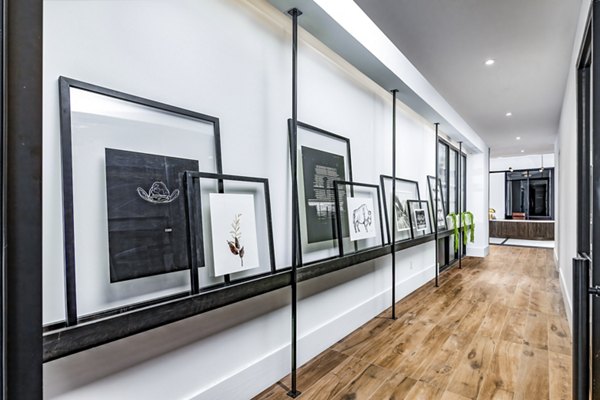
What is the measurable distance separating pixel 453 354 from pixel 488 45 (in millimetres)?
2770

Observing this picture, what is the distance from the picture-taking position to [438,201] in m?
5.45

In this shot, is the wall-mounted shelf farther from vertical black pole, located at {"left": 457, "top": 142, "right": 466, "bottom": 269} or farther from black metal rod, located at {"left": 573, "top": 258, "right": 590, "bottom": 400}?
vertical black pole, located at {"left": 457, "top": 142, "right": 466, "bottom": 269}

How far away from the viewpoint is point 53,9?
1.24 m

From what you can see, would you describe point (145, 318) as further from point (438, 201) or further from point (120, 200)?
point (438, 201)

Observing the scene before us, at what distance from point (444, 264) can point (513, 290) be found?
154cm

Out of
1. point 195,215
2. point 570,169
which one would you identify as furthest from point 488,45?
point 195,215

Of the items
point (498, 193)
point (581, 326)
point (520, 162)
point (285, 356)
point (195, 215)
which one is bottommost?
point (285, 356)

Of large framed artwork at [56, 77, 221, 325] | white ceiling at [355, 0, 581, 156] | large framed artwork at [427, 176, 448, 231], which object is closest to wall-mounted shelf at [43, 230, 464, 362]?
large framed artwork at [56, 77, 221, 325]

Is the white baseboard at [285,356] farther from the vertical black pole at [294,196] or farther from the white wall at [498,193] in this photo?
the white wall at [498,193]

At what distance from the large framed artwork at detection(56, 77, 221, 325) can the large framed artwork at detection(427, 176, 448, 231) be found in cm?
411

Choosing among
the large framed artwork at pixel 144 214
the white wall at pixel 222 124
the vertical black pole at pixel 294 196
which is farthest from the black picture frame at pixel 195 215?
the vertical black pole at pixel 294 196

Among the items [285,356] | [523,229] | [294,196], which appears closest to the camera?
[294,196]

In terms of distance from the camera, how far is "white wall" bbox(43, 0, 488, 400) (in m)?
1.28

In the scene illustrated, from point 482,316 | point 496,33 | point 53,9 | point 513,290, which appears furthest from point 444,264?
point 53,9
